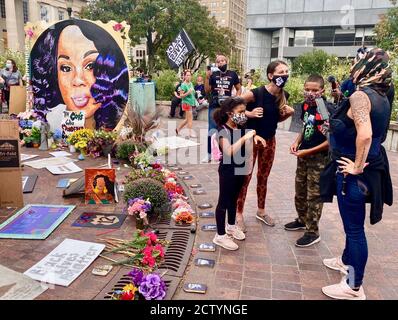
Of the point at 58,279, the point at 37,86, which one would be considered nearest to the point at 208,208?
the point at 58,279

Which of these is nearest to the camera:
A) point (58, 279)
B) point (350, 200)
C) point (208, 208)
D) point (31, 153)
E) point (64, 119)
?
point (350, 200)

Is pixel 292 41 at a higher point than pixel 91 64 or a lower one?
higher

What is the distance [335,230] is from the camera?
4.27 meters

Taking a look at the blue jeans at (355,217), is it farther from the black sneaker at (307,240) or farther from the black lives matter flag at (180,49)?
the black lives matter flag at (180,49)

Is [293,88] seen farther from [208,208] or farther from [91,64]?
[208,208]

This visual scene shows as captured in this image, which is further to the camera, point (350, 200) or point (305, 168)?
point (305, 168)

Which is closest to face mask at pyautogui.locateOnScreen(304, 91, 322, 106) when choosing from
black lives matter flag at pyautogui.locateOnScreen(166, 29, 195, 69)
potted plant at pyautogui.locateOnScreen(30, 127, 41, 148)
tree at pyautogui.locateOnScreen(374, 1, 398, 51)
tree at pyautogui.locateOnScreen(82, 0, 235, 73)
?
potted plant at pyautogui.locateOnScreen(30, 127, 41, 148)

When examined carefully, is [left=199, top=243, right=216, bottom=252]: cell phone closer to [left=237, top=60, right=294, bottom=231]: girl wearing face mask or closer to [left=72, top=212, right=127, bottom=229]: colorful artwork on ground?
[left=237, top=60, right=294, bottom=231]: girl wearing face mask

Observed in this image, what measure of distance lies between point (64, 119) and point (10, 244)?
190 inches

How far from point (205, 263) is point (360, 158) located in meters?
1.71

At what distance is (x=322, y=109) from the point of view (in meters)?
3.32

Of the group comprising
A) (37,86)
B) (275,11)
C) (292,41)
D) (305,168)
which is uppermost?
(275,11)

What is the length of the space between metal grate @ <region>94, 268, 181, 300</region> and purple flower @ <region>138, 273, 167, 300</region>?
9cm

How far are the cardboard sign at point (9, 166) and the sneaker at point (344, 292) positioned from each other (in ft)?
12.4
